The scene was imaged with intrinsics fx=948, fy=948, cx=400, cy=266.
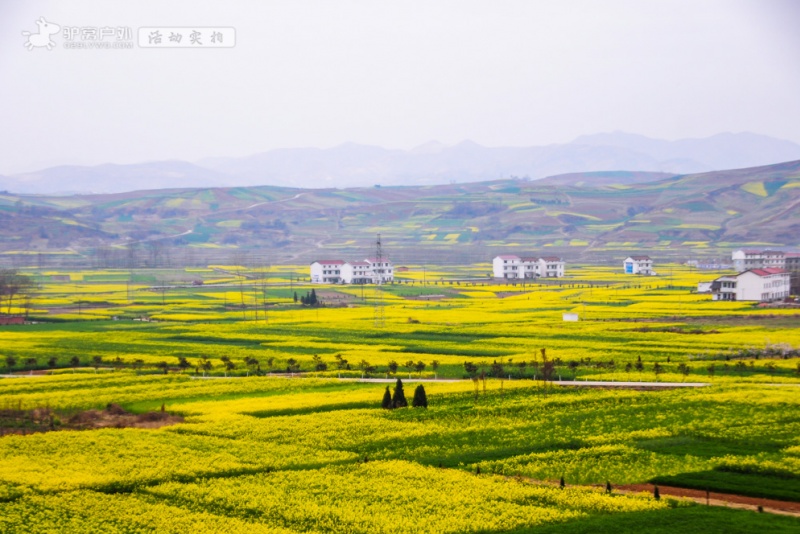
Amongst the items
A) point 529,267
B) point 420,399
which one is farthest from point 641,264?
point 420,399

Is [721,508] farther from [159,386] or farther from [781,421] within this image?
[159,386]

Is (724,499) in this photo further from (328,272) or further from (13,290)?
(328,272)

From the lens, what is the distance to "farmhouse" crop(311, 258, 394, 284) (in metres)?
97.1

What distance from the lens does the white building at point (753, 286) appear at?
222 ft

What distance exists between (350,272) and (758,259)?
1604 inches

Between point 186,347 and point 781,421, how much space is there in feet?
105

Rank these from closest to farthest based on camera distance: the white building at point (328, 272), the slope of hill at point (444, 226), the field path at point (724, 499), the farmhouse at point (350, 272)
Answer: the field path at point (724, 499) → the farmhouse at point (350, 272) → the white building at point (328, 272) → the slope of hill at point (444, 226)

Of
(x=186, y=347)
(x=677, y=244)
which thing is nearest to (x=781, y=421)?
(x=186, y=347)

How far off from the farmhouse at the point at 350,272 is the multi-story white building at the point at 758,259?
116 feet

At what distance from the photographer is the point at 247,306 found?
240ft

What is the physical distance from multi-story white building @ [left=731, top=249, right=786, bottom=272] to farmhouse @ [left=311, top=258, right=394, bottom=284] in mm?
35281

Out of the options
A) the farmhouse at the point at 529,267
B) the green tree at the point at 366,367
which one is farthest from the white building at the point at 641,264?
the green tree at the point at 366,367

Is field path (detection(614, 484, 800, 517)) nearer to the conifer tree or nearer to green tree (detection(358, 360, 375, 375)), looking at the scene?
the conifer tree

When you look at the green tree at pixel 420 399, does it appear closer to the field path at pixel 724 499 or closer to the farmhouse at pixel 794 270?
the field path at pixel 724 499
